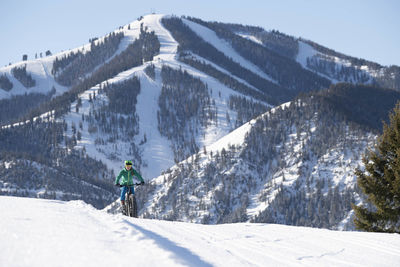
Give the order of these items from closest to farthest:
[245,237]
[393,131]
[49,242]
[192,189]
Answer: [49,242]
[245,237]
[393,131]
[192,189]

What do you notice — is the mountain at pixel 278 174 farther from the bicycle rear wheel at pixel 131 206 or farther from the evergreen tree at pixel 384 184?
the bicycle rear wheel at pixel 131 206

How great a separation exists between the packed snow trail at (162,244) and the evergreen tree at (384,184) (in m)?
10.4

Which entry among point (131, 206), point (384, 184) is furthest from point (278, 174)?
point (131, 206)

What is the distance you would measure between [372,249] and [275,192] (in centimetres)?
14974

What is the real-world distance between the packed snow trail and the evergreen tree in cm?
1042

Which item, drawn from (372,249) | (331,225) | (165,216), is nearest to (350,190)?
(331,225)

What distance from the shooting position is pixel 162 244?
9758 mm

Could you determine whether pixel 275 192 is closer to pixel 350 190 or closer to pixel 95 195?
pixel 350 190

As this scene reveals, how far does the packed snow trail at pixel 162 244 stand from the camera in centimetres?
830

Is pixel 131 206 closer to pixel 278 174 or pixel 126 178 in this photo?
pixel 126 178

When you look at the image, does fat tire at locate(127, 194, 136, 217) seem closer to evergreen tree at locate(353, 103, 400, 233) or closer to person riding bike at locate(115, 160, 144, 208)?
person riding bike at locate(115, 160, 144, 208)

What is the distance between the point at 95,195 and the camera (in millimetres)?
192250

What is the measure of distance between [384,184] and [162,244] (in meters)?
18.8

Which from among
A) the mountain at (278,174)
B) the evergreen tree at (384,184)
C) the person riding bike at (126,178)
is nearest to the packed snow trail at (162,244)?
the person riding bike at (126,178)
